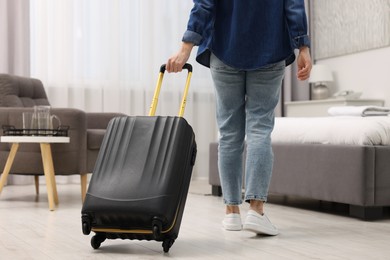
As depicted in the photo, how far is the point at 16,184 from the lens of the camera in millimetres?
4723

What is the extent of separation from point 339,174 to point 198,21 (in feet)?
3.73

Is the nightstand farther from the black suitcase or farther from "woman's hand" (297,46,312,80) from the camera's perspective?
the black suitcase

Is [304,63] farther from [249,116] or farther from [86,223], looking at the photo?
[86,223]

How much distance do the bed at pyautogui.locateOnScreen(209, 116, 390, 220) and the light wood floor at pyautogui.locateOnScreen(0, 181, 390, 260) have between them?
0.32ft

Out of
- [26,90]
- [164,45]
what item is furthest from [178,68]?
[164,45]

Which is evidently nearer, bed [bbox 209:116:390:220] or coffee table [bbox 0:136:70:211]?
bed [bbox 209:116:390:220]

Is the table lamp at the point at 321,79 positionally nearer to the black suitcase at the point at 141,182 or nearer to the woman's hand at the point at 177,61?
the woman's hand at the point at 177,61

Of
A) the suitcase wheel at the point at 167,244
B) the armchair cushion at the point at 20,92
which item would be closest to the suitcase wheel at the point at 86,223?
the suitcase wheel at the point at 167,244

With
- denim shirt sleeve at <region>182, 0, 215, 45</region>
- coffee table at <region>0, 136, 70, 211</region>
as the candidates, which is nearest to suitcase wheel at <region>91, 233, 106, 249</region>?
denim shirt sleeve at <region>182, 0, 215, 45</region>

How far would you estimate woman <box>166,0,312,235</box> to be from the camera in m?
2.19

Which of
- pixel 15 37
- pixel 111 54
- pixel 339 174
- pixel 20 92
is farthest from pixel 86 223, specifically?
pixel 111 54

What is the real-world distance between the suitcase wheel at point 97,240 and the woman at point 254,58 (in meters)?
0.51

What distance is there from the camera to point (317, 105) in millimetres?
4984

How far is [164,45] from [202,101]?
594mm
